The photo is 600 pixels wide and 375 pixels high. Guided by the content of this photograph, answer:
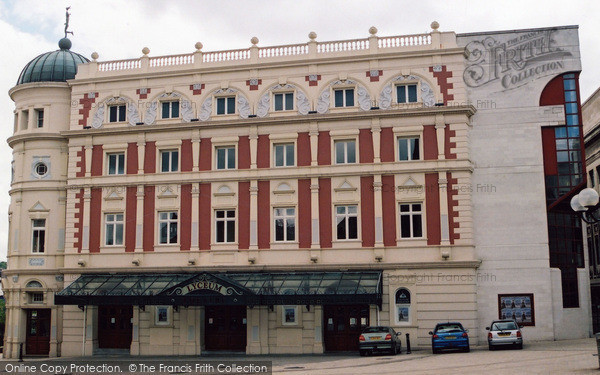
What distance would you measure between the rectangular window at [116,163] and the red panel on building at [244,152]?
738 cm

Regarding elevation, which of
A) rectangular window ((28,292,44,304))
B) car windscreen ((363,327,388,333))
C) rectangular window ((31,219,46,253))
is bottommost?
car windscreen ((363,327,388,333))

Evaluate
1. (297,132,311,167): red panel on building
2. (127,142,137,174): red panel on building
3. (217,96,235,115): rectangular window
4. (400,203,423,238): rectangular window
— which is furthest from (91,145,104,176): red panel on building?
(400,203,423,238): rectangular window

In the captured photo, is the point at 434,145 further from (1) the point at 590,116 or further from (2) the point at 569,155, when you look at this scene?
(1) the point at 590,116

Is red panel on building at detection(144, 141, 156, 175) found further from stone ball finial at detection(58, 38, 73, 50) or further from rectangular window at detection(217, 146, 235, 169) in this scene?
stone ball finial at detection(58, 38, 73, 50)

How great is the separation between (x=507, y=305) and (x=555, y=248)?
4278 millimetres

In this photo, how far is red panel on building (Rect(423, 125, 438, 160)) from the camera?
3794 cm

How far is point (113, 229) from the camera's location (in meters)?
41.2

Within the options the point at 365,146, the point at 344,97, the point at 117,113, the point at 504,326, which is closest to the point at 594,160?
the point at 365,146

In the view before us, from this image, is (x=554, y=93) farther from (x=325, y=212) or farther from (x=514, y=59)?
(x=325, y=212)

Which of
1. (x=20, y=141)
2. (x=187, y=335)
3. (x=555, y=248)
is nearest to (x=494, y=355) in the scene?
(x=555, y=248)

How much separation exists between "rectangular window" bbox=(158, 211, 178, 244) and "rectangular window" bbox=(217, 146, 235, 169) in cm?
394

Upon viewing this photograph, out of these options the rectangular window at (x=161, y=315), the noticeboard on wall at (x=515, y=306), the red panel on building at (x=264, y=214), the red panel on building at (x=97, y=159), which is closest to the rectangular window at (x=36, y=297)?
the rectangular window at (x=161, y=315)

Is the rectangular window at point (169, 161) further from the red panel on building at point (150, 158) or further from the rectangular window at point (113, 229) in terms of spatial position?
the rectangular window at point (113, 229)

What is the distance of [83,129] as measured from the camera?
42.1 meters
